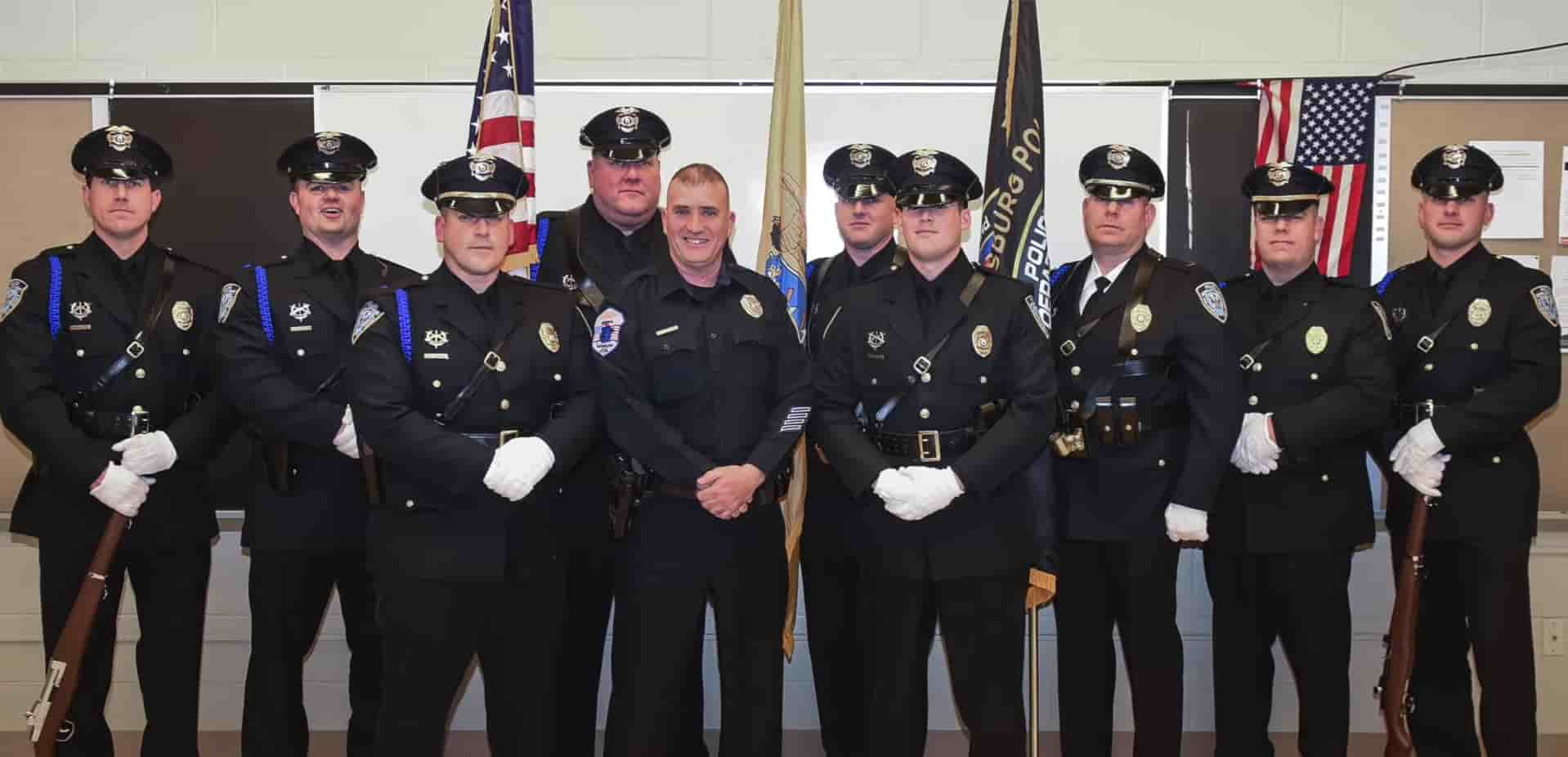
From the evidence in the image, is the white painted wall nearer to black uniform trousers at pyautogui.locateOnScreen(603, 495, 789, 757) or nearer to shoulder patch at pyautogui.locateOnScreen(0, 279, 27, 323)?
shoulder patch at pyautogui.locateOnScreen(0, 279, 27, 323)

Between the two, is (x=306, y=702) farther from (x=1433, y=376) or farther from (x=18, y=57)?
(x=1433, y=376)

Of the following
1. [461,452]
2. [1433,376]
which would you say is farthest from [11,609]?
[1433,376]

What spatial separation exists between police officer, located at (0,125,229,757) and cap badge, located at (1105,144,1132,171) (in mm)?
2690

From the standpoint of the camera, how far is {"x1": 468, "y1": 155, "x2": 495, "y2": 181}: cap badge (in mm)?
3289

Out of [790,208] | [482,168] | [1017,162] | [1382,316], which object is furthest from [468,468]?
[1382,316]

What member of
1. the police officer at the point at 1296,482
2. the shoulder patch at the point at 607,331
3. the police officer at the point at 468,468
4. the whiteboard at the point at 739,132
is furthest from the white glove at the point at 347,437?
the police officer at the point at 1296,482

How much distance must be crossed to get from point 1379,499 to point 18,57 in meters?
5.62

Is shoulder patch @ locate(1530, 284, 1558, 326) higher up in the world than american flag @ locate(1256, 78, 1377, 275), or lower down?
lower down

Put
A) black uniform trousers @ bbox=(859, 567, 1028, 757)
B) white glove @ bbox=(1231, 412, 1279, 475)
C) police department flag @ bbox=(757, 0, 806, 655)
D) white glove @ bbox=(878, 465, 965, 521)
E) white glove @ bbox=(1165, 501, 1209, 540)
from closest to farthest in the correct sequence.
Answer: white glove @ bbox=(878, 465, 965, 521) → black uniform trousers @ bbox=(859, 567, 1028, 757) → white glove @ bbox=(1165, 501, 1209, 540) → white glove @ bbox=(1231, 412, 1279, 475) → police department flag @ bbox=(757, 0, 806, 655)

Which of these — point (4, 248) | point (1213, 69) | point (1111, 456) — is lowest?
point (1111, 456)

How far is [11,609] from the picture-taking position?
463 centimetres

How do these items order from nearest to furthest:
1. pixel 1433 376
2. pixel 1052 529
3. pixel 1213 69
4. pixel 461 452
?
pixel 461 452
pixel 1052 529
pixel 1433 376
pixel 1213 69

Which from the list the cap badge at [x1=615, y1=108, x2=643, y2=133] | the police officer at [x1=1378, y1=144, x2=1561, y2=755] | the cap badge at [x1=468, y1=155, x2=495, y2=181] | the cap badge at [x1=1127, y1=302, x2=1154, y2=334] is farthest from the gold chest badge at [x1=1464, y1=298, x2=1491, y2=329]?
the cap badge at [x1=468, y1=155, x2=495, y2=181]

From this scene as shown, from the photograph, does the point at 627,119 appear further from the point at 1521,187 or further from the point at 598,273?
the point at 1521,187
